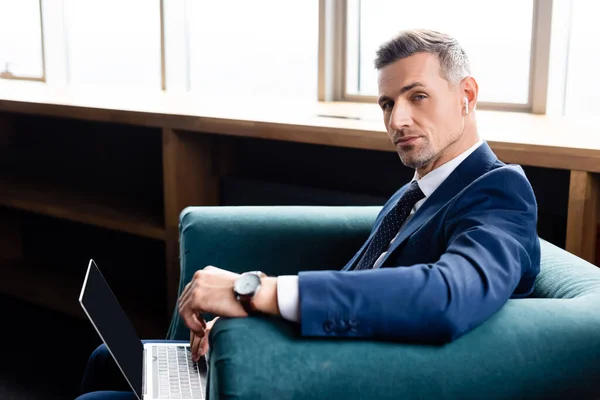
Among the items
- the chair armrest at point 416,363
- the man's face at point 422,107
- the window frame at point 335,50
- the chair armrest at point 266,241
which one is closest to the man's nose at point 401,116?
the man's face at point 422,107

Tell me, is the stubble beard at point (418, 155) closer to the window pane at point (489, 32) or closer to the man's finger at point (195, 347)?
the man's finger at point (195, 347)

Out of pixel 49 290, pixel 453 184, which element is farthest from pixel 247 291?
pixel 49 290

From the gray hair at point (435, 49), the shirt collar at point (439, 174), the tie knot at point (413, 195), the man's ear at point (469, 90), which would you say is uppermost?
the gray hair at point (435, 49)

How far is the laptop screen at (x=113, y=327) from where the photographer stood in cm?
143

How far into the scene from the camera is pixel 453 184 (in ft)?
4.78

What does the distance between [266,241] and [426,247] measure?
2.16ft

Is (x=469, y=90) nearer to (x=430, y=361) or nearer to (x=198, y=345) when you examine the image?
(x=430, y=361)

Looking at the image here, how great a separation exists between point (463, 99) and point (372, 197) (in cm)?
120

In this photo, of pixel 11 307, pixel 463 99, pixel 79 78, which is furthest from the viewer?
pixel 79 78

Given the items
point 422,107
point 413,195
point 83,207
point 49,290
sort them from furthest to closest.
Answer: point 49,290, point 83,207, point 413,195, point 422,107

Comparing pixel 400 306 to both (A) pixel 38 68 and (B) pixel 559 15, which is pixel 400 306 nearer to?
(B) pixel 559 15

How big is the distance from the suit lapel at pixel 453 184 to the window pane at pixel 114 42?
112 inches

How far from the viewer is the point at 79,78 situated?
4.61 m

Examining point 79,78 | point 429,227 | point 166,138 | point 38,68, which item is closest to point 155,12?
point 79,78
